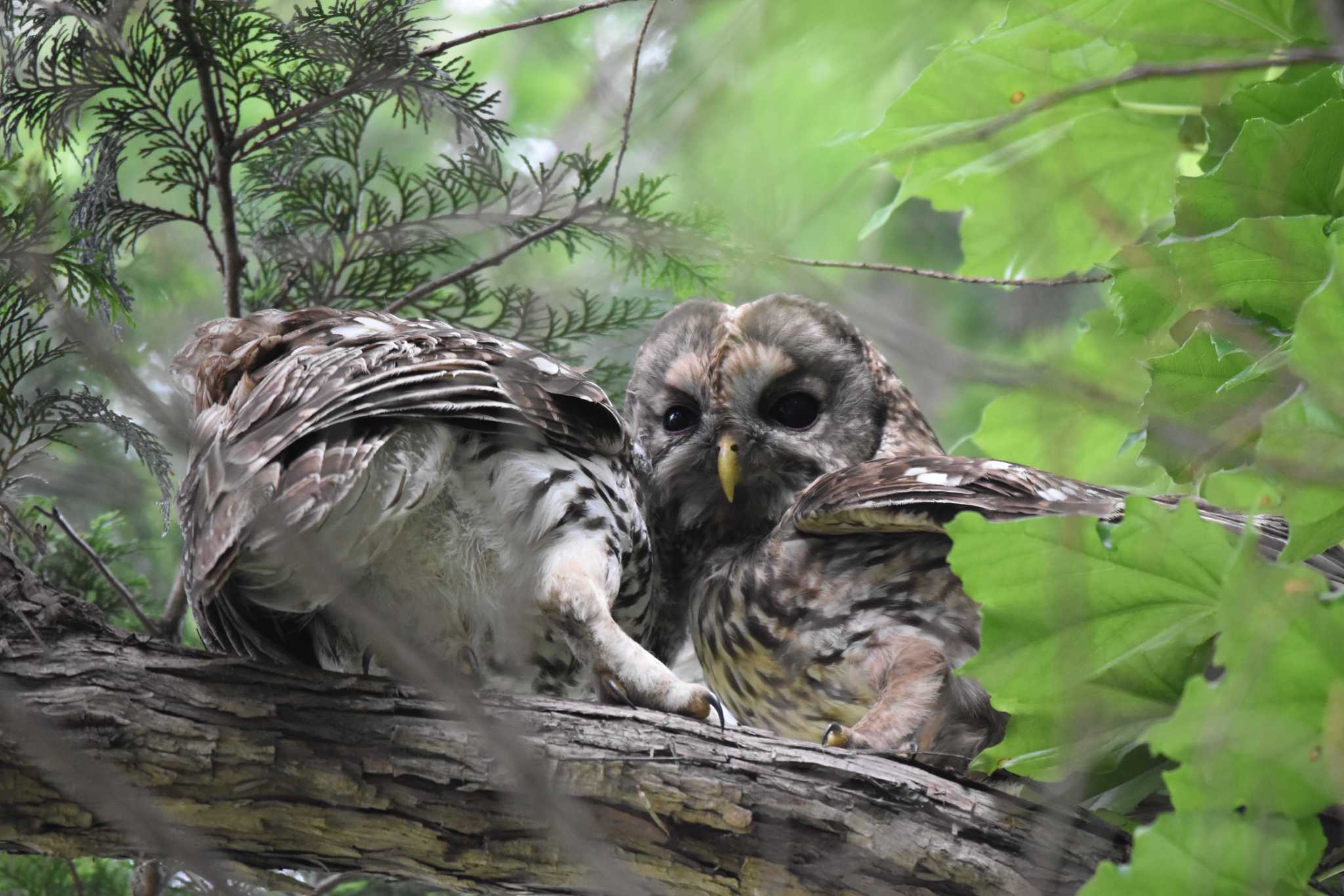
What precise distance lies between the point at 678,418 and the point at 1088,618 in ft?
3.88

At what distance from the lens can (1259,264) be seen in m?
1.46

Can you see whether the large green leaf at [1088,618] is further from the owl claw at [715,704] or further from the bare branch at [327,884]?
the bare branch at [327,884]

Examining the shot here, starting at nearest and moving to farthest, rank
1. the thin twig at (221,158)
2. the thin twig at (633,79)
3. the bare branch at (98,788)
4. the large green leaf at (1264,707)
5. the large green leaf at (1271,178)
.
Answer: the bare branch at (98,788), the large green leaf at (1264,707), the thin twig at (633,79), the large green leaf at (1271,178), the thin twig at (221,158)

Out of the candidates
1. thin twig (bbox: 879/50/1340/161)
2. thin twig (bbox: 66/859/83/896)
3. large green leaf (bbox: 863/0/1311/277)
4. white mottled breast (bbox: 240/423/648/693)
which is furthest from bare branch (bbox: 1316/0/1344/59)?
thin twig (bbox: 66/859/83/896)

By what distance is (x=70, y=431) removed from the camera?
170 centimetres

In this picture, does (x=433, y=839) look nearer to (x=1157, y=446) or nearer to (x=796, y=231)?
(x=796, y=231)

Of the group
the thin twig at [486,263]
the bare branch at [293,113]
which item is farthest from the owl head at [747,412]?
the bare branch at [293,113]

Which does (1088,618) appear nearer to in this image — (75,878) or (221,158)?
(221,158)

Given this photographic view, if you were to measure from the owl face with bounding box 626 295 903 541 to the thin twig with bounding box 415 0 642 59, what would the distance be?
0.82 metres

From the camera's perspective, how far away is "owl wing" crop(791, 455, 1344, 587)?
1.76 m

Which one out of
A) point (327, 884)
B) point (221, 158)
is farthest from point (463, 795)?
point (221, 158)

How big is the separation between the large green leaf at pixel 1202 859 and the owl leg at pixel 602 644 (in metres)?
0.64

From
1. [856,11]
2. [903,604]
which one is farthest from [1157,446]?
[856,11]

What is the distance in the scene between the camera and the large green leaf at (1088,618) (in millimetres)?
1225
